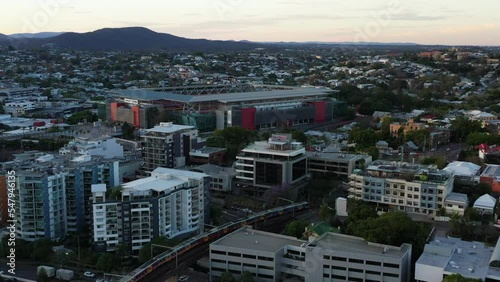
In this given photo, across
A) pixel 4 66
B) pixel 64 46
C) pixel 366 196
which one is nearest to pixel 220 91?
pixel 366 196

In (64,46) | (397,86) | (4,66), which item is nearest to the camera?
(397,86)

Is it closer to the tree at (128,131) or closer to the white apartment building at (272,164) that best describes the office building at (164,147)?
the white apartment building at (272,164)

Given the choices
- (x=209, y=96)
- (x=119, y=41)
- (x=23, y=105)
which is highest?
(x=119, y=41)

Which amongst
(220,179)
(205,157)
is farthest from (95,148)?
(220,179)

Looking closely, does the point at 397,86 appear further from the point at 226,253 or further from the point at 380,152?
the point at 226,253

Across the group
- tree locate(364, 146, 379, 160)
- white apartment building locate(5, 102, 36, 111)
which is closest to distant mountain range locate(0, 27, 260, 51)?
white apartment building locate(5, 102, 36, 111)

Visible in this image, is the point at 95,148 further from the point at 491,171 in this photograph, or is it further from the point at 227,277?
the point at 491,171

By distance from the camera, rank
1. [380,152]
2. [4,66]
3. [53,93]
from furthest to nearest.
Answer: [4,66], [53,93], [380,152]
